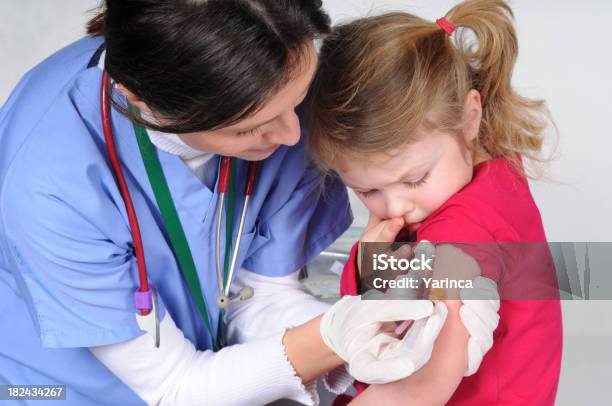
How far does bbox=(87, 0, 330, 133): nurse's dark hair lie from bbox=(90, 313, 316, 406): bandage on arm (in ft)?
1.66

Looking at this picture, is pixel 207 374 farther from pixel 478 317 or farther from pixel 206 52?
pixel 206 52

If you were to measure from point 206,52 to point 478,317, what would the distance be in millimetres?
563

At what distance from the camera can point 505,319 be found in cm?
152

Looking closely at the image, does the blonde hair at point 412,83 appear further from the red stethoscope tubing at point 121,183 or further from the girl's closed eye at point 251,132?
the red stethoscope tubing at point 121,183

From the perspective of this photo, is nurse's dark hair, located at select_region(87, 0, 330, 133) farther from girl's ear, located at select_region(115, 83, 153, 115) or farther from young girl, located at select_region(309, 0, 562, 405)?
young girl, located at select_region(309, 0, 562, 405)

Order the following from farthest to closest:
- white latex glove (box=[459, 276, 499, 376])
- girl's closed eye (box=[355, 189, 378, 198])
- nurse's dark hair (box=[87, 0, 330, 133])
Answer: girl's closed eye (box=[355, 189, 378, 198])
white latex glove (box=[459, 276, 499, 376])
nurse's dark hair (box=[87, 0, 330, 133])

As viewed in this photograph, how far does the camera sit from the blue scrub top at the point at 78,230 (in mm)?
1536

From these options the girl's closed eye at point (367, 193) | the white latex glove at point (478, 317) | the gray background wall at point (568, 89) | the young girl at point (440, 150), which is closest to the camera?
the white latex glove at point (478, 317)

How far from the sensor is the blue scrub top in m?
1.54

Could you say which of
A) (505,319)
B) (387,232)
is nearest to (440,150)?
(387,232)

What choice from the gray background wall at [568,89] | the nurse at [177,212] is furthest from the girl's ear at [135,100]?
the gray background wall at [568,89]

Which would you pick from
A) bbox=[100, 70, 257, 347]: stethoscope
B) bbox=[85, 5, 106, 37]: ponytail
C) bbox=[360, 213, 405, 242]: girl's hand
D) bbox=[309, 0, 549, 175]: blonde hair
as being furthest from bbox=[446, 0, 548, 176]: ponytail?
bbox=[85, 5, 106, 37]: ponytail

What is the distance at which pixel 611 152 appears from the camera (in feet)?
9.39

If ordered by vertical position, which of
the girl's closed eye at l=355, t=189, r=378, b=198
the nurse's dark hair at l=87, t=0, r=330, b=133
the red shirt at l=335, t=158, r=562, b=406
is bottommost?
the red shirt at l=335, t=158, r=562, b=406
